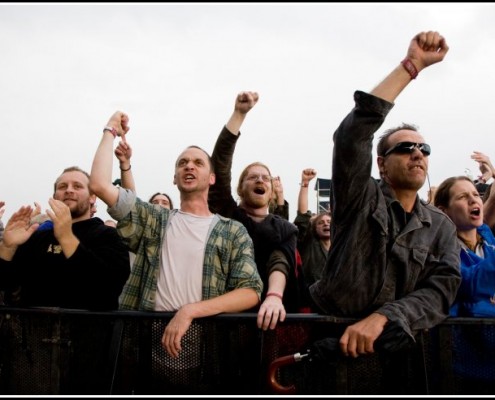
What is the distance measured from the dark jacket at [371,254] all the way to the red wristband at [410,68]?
199 mm

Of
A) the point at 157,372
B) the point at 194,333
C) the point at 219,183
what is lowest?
the point at 157,372

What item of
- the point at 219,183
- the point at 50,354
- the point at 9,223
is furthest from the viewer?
the point at 219,183

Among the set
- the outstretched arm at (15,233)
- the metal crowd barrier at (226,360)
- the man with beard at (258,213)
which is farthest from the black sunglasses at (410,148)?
the outstretched arm at (15,233)

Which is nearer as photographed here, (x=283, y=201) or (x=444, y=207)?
(x=444, y=207)

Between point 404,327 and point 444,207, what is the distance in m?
1.64

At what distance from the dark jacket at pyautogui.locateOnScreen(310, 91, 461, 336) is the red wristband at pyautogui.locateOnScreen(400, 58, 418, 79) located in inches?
7.8

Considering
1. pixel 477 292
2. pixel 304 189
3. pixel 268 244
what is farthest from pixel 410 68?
pixel 304 189

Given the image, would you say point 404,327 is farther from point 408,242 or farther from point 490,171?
point 490,171

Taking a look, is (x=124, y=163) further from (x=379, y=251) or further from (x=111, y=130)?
(x=379, y=251)

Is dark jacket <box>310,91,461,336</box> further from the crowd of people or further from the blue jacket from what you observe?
the blue jacket

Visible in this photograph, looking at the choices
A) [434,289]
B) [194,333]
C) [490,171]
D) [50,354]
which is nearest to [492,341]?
[434,289]

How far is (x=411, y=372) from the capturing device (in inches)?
91.1

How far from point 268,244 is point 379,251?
4.35ft

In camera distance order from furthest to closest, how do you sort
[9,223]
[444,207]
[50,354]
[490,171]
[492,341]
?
[490,171] < [444,207] < [9,223] < [50,354] < [492,341]
